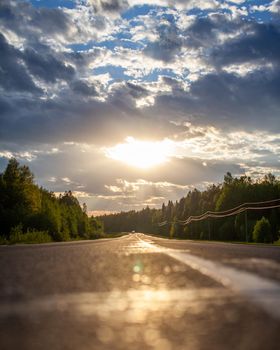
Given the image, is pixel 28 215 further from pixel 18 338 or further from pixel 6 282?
pixel 18 338

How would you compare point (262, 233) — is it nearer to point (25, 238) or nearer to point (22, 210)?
point (22, 210)

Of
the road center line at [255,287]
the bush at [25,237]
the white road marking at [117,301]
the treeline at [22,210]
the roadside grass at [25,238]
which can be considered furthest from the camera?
the treeline at [22,210]

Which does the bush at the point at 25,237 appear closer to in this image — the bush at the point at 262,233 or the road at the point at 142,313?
the bush at the point at 262,233

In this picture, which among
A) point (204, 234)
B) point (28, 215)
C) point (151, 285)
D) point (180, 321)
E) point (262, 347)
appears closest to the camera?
point (262, 347)

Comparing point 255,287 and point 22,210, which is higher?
point 22,210

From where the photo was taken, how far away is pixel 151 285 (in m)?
7.86

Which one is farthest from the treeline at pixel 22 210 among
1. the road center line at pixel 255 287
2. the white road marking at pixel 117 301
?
the white road marking at pixel 117 301

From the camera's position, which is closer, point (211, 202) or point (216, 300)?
point (216, 300)

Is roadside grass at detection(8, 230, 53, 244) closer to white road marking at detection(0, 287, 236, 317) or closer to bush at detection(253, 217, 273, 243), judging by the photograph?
bush at detection(253, 217, 273, 243)

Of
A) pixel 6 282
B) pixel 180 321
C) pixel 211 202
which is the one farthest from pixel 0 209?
pixel 211 202

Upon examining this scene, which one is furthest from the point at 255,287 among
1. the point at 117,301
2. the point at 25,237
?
the point at 25,237

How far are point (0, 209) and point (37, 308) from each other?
69962 millimetres

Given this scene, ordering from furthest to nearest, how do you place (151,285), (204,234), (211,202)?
1. (211,202)
2. (204,234)
3. (151,285)

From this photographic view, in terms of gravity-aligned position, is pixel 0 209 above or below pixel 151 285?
above
